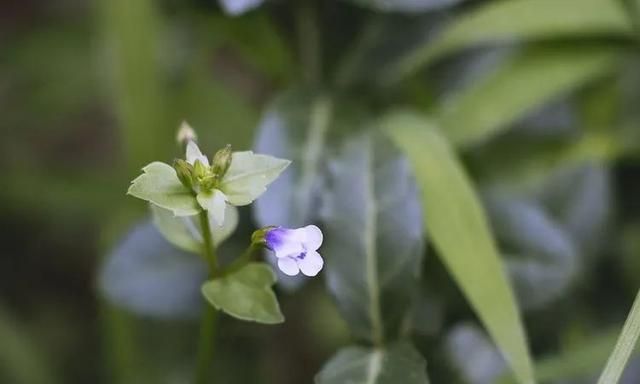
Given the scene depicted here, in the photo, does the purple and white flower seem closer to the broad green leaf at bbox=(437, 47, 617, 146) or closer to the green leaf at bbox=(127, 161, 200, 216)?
the green leaf at bbox=(127, 161, 200, 216)

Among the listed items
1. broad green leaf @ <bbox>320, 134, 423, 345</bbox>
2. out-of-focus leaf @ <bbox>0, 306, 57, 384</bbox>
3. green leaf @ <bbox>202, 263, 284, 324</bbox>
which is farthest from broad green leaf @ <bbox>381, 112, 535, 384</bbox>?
out-of-focus leaf @ <bbox>0, 306, 57, 384</bbox>

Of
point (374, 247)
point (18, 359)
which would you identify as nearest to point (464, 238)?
point (374, 247)

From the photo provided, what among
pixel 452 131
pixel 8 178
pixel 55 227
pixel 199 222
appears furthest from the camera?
pixel 55 227

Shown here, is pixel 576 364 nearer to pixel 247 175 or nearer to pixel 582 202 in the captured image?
pixel 582 202

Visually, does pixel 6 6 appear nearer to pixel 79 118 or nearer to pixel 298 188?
pixel 79 118

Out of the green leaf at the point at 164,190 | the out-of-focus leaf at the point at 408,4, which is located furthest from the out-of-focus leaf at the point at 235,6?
the green leaf at the point at 164,190

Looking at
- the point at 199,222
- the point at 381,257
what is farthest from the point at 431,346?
the point at 199,222
